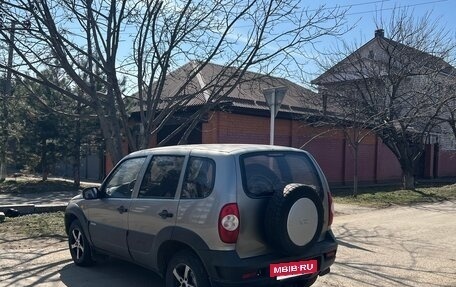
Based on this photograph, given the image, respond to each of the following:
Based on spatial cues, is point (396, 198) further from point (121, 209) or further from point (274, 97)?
point (121, 209)

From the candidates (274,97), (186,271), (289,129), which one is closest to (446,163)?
(289,129)

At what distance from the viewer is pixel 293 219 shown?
4.43 m

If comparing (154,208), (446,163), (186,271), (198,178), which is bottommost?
(186,271)

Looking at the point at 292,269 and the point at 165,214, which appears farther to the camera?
the point at 165,214

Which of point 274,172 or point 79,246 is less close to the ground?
point 274,172

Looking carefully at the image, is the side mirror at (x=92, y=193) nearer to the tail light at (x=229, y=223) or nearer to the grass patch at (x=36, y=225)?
the tail light at (x=229, y=223)

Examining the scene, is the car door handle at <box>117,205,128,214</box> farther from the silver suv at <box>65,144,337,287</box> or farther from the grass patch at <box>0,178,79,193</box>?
the grass patch at <box>0,178,79,193</box>

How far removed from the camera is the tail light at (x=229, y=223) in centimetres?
430

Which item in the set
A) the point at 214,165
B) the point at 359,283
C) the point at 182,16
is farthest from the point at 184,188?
the point at 182,16

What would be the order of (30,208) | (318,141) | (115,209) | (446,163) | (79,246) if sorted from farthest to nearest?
(446,163) < (318,141) < (30,208) < (79,246) < (115,209)

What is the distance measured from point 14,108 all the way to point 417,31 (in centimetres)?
1613

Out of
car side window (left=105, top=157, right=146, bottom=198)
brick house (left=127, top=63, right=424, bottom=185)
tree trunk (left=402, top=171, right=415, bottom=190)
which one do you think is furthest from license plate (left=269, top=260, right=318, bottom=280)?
tree trunk (left=402, top=171, right=415, bottom=190)

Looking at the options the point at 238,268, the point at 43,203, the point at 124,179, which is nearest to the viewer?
the point at 238,268

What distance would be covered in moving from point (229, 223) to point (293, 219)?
60 centimetres
